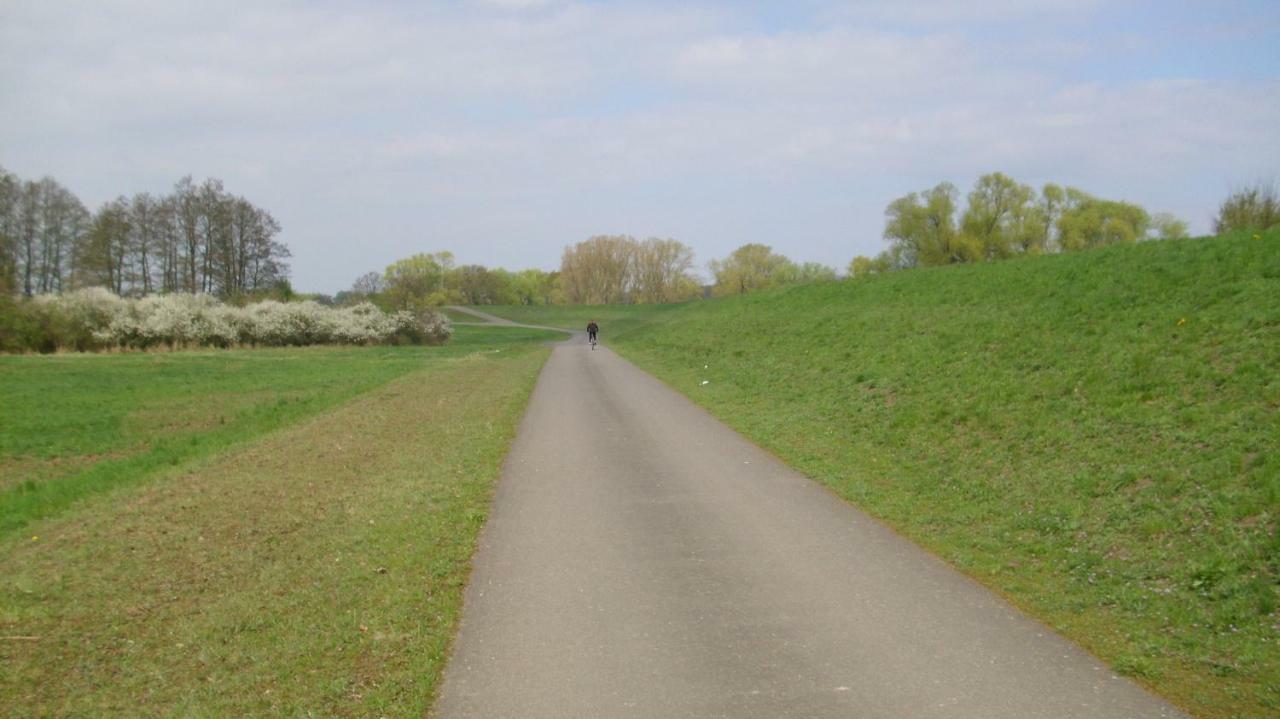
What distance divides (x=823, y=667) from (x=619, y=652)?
4.38 feet

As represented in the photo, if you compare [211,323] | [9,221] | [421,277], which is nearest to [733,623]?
[211,323]

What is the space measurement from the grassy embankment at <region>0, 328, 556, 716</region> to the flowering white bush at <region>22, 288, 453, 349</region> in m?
31.7

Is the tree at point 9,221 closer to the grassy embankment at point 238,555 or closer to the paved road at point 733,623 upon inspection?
the grassy embankment at point 238,555

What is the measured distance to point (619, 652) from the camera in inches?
204

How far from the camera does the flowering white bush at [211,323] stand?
44594 mm

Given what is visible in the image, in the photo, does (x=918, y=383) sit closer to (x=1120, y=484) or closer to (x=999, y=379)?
(x=999, y=379)

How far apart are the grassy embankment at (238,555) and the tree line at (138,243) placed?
4649 cm

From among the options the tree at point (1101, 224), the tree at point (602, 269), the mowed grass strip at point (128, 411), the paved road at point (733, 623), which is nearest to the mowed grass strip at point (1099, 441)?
the paved road at point (733, 623)

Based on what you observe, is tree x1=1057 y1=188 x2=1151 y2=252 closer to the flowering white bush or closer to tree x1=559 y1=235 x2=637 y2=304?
the flowering white bush

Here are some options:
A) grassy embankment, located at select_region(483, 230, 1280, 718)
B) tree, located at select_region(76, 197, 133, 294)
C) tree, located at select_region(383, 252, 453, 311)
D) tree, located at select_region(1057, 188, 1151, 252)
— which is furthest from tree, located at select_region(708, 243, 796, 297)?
grassy embankment, located at select_region(483, 230, 1280, 718)

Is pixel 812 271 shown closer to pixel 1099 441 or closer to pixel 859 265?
pixel 859 265

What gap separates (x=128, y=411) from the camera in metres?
19.3

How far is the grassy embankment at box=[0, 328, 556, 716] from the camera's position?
4.87m

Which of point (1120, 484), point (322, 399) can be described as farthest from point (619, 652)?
point (322, 399)
